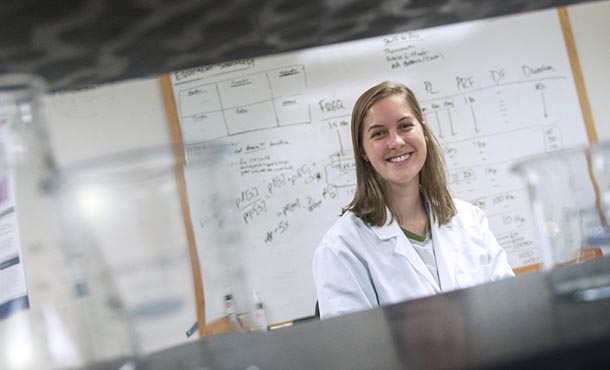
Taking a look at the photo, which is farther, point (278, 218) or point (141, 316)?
point (278, 218)

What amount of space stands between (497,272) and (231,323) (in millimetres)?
882

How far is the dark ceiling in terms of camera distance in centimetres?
16

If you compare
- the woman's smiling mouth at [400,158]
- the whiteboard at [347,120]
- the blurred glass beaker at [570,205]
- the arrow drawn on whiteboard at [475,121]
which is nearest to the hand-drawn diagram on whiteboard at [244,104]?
the whiteboard at [347,120]

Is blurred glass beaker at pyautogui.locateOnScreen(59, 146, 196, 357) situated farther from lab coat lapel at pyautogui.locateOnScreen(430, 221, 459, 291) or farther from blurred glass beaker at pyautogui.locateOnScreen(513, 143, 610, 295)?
lab coat lapel at pyautogui.locateOnScreen(430, 221, 459, 291)

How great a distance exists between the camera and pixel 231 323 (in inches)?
8.9

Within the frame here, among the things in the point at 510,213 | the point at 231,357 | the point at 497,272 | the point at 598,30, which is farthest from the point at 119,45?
the point at 598,30

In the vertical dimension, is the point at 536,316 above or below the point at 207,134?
below

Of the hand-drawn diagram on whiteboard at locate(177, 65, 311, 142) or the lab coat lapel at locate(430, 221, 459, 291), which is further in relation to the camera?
the hand-drawn diagram on whiteboard at locate(177, 65, 311, 142)

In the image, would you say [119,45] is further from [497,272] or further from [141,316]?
[497,272]

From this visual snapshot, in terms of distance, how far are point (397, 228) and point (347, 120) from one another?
2.62ft

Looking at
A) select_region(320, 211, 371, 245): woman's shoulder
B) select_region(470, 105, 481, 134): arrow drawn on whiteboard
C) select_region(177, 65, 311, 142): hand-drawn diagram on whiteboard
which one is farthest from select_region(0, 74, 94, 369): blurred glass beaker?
select_region(470, 105, 481, 134): arrow drawn on whiteboard

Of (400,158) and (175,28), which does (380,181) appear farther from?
(175,28)

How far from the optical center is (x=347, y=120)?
1.82m

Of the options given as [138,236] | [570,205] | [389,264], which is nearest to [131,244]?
[138,236]
